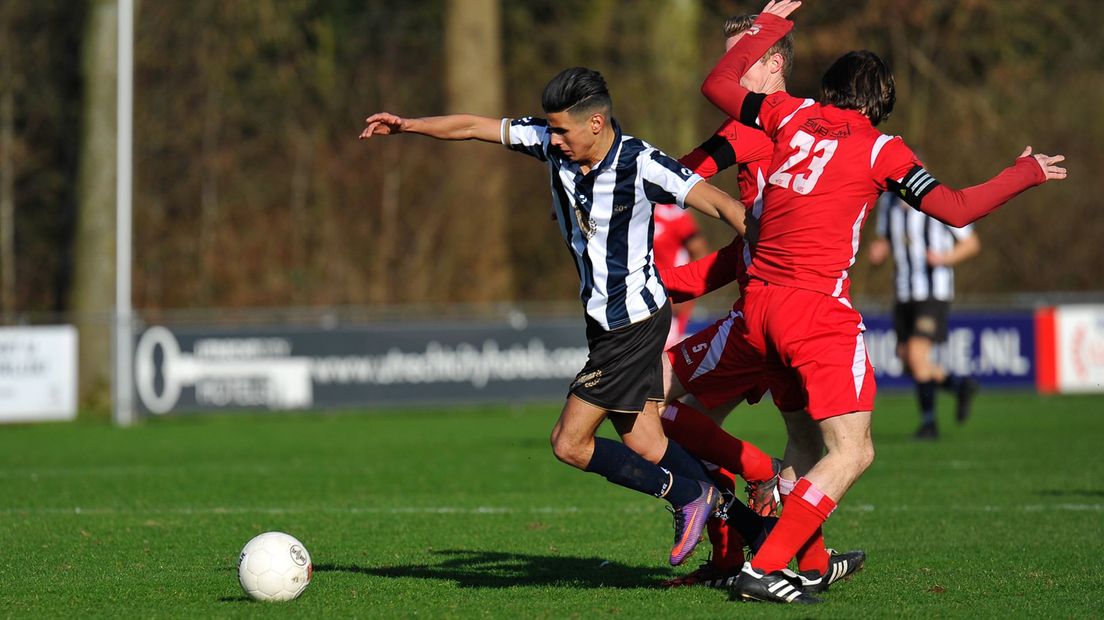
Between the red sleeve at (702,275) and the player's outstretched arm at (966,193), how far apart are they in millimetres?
959

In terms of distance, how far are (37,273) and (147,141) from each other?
2.91 meters

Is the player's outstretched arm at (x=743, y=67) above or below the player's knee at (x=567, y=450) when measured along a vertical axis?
above

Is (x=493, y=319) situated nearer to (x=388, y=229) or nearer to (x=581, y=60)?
(x=388, y=229)

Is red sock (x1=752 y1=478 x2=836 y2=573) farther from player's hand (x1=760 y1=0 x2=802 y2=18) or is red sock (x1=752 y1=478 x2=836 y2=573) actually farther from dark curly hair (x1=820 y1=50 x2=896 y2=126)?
player's hand (x1=760 y1=0 x2=802 y2=18)

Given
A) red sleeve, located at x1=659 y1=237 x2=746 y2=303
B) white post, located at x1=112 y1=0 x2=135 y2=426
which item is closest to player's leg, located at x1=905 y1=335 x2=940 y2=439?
red sleeve, located at x1=659 y1=237 x2=746 y2=303

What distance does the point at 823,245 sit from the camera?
575 cm

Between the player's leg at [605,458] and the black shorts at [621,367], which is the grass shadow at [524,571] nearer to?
the player's leg at [605,458]

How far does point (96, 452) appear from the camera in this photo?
13.9 m

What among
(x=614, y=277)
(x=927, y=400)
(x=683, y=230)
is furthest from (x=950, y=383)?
(x=614, y=277)

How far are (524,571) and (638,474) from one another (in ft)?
3.13

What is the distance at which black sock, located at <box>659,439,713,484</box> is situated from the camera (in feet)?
20.1

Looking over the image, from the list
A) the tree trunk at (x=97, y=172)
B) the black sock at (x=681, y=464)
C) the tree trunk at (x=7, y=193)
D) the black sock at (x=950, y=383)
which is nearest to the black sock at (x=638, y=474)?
the black sock at (x=681, y=464)

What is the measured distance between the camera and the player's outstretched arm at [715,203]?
5555mm

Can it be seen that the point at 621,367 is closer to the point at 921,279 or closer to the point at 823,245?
the point at 823,245
